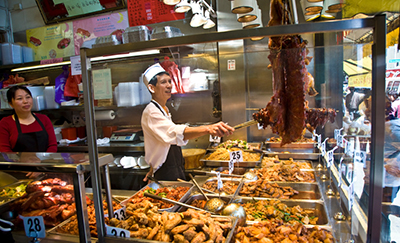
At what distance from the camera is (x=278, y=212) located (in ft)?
5.71

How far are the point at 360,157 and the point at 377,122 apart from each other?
306 mm

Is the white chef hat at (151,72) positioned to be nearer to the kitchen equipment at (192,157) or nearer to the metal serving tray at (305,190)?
the kitchen equipment at (192,157)

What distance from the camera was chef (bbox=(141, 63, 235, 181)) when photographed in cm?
172

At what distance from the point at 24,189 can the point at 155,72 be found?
1098mm

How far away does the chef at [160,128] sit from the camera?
172cm

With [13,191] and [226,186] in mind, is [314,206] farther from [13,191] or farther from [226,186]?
[13,191]

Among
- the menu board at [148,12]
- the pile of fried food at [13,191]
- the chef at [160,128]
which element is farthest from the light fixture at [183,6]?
the pile of fried food at [13,191]

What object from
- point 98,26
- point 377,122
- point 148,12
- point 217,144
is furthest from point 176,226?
point 98,26

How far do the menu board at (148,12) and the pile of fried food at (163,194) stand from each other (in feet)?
12.3

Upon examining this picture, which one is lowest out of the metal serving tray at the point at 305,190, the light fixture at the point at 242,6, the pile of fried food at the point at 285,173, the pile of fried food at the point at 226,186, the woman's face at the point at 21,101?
the metal serving tray at the point at 305,190

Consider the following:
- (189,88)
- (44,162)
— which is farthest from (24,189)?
(189,88)

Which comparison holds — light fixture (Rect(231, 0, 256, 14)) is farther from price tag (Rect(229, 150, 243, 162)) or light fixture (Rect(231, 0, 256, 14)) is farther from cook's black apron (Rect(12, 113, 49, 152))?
cook's black apron (Rect(12, 113, 49, 152))

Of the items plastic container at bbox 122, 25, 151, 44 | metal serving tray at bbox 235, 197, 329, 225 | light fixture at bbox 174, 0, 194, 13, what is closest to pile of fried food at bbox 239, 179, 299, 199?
metal serving tray at bbox 235, 197, 329, 225

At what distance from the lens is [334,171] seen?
6.18 feet
